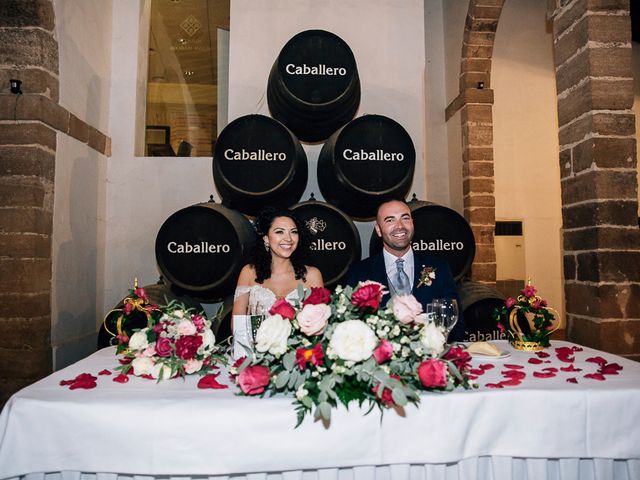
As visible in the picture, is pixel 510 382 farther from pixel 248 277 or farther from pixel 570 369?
pixel 248 277

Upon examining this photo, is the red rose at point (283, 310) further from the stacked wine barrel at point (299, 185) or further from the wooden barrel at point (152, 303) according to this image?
the stacked wine barrel at point (299, 185)

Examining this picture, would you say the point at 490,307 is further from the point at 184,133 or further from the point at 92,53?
the point at 184,133

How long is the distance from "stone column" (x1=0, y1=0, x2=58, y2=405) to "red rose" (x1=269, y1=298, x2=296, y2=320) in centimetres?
267

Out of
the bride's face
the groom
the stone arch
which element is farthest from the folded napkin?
the stone arch

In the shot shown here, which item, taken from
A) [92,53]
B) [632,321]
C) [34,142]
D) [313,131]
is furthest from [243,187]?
[632,321]

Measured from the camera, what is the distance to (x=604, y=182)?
8.95ft

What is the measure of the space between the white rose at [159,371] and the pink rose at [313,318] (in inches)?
20.6

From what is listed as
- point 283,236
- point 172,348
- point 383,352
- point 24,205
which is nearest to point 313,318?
point 383,352

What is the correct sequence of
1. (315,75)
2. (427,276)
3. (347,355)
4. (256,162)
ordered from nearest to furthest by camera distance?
(347,355) → (427,276) → (256,162) → (315,75)

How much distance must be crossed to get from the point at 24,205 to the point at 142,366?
2382 mm

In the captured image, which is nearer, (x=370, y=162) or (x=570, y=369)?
(x=570, y=369)

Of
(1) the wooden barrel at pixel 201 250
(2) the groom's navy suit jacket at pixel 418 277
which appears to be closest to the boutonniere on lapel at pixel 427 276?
(2) the groom's navy suit jacket at pixel 418 277

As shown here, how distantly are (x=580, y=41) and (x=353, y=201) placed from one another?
1.78 m

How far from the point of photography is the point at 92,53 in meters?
3.98
